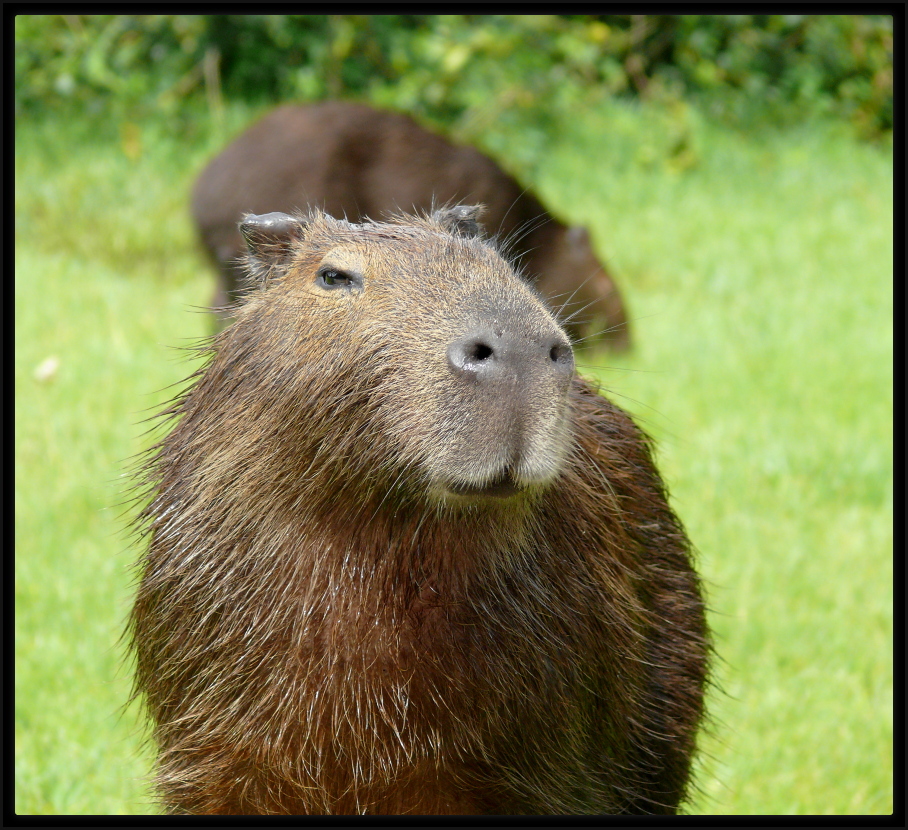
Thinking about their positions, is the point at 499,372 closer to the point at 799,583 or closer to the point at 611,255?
the point at 799,583

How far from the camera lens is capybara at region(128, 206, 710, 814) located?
2.01 m

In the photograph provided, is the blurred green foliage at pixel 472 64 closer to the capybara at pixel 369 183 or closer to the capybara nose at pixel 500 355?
the capybara at pixel 369 183

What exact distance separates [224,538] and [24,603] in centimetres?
195

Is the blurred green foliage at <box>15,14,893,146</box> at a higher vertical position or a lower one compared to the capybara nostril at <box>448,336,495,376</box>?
lower

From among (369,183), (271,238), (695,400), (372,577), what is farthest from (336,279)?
(369,183)

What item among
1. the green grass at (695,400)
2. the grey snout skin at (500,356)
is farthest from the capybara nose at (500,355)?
the green grass at (695,400)

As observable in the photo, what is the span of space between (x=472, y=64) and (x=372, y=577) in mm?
7157

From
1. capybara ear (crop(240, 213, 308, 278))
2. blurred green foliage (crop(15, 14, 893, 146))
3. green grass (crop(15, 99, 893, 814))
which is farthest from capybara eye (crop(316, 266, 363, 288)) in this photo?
blurred green foliage (crop(15, 14, 893, 146))

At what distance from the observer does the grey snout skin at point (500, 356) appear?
1.81 meters

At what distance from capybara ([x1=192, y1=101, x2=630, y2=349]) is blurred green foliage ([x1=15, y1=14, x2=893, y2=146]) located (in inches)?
53.7

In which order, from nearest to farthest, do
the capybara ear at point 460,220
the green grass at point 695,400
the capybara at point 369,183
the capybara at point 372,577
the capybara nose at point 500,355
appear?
the capybara nose at point 500,355 < the capybara at point 372,577 < the capybara ear at point 460,220 < the green grass at point 695,400 < the capybara at point 369,183

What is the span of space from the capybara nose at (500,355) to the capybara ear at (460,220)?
1.70 feet

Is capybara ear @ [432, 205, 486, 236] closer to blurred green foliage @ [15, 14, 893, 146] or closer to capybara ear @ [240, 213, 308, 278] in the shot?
capybara ear @ [240, 213, 308, 278]

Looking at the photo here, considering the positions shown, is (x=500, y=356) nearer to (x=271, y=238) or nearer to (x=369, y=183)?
(x=271, y=238)
